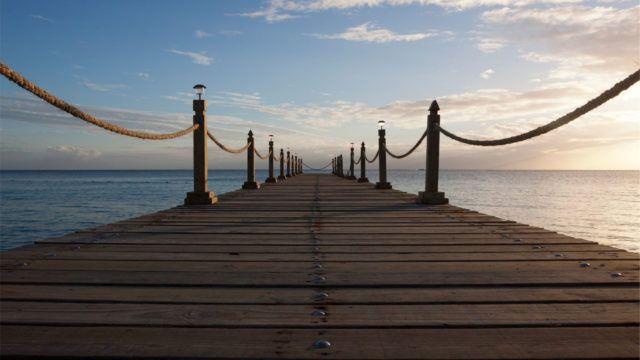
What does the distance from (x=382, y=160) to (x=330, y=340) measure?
1019 cm

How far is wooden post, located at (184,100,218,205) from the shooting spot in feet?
22.6

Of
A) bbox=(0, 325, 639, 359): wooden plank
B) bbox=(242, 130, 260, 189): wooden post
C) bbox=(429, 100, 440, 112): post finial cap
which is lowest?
bbox=(0, 325, 639, 359): wooden plank

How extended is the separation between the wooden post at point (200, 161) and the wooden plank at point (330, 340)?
5.18 m

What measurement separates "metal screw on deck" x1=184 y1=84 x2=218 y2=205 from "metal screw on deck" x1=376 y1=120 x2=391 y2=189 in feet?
16.8

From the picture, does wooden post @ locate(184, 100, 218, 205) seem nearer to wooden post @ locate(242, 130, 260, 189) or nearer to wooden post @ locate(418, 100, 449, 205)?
wooden post @ locate(418, 100, 449, 205)

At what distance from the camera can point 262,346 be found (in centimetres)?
159

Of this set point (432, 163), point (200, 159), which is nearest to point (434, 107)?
point (432, 163)

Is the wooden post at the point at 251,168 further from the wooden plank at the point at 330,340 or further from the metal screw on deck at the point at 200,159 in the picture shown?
the wooden plank at the point at 330,340

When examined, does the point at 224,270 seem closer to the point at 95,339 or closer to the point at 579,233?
the point at 95,339

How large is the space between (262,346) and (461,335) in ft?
2.38

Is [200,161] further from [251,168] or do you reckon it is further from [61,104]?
[251,168]

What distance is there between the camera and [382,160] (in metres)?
11.7

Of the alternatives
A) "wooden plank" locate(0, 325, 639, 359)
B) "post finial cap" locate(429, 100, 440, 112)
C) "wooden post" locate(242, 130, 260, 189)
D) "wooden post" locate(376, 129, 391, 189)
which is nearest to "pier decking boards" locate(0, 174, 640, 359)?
"wooden plank" locate(0, 325, 639, 359)

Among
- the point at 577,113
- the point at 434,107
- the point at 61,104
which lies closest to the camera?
the point at 61,104
